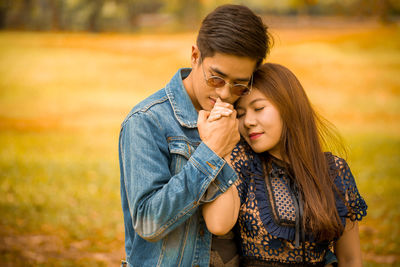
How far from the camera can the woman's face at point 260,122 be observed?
2133 millimetres

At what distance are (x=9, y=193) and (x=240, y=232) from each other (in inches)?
189

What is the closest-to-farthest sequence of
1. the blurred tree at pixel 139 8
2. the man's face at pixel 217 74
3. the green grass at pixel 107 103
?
the man's face at pixel 217 74 → the green grass at pixel 107 103 → the blurred tree at pixel 139 8

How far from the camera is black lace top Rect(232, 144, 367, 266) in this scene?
2.00 meters

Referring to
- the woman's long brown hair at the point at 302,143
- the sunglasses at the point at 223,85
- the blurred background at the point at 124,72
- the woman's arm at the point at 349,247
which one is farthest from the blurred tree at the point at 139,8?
the woman's arm at the point at 349,247

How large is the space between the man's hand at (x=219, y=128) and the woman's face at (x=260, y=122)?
28 centimetres

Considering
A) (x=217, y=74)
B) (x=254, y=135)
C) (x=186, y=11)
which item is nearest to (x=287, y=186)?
(x=254, y=135)

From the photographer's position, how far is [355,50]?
6762 millimetres

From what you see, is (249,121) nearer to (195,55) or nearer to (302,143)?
(302,143)

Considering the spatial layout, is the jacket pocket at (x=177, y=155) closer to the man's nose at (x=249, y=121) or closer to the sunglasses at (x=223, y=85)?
the sunglasses at (x=223, y=85)

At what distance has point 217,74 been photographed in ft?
6.22

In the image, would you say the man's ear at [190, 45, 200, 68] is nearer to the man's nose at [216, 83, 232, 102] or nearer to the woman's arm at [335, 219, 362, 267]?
the man's nose at [216, 83, 232, 102]

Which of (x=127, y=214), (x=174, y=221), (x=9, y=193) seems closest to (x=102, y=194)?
(x=9, y=193)

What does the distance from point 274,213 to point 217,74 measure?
81cm

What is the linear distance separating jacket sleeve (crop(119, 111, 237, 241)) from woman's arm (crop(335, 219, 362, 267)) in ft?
3.12
